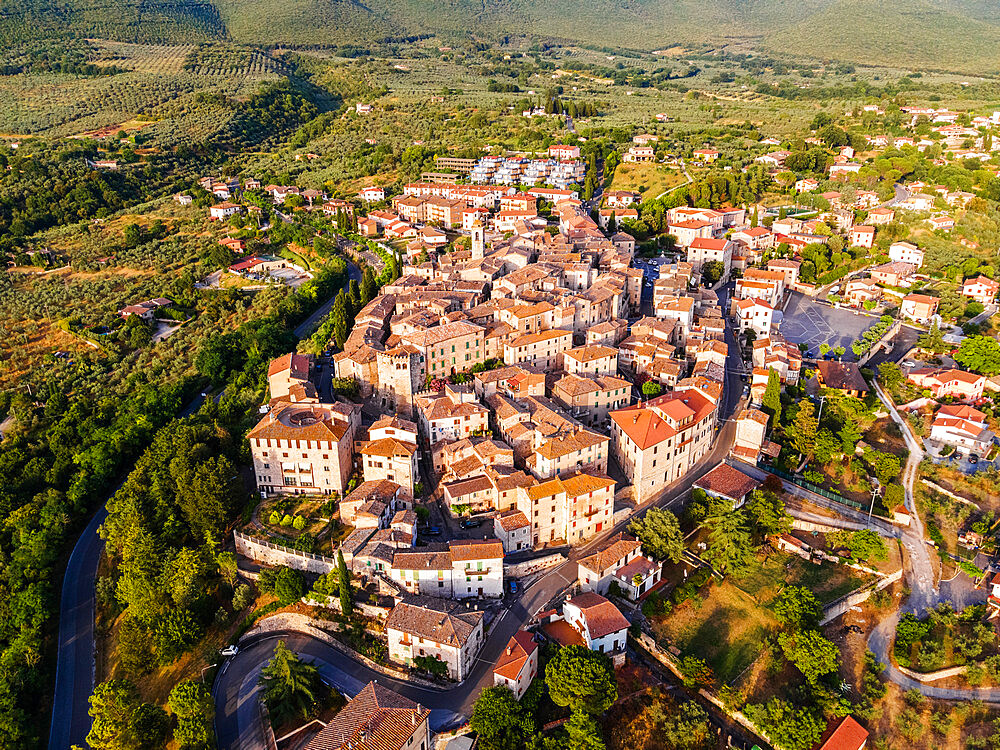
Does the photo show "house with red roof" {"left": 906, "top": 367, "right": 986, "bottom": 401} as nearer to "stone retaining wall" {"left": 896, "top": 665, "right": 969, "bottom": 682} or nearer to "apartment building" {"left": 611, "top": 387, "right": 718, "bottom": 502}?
"apartment building" {"left": 611, "top": 387, "right": 718, "bottom": 502}

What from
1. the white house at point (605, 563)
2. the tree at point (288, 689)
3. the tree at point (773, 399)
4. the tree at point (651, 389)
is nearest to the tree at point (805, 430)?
the tree at point (773, 399)

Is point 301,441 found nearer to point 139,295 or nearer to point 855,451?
point 855,451

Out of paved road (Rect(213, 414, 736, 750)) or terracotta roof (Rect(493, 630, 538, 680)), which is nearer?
terracotta roof (Rect(493, 630, 538, 680))

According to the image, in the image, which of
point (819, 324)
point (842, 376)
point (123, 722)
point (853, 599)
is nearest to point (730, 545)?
point (853, 599)

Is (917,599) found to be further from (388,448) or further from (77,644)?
(77,644)

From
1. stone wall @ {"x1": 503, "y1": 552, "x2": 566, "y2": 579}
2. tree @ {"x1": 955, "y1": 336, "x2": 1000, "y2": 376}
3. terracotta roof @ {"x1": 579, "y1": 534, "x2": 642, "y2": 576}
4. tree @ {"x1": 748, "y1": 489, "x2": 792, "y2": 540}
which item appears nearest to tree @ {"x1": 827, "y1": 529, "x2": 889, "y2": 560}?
→ tree @ {"x1": 748, "y1": 489, "x2": 792, "y2": 540}

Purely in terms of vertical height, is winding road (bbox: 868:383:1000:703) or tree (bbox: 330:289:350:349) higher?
tree (bbox: 330:289:350:349)
